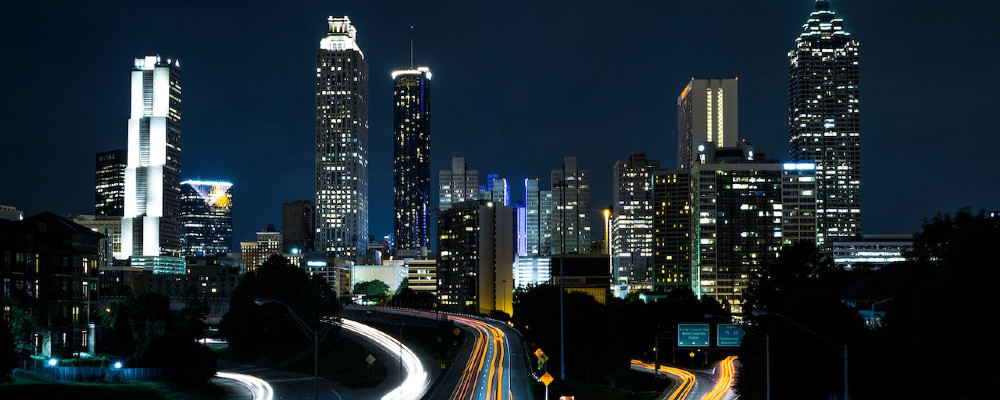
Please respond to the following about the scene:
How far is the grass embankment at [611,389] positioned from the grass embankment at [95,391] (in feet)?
95.8

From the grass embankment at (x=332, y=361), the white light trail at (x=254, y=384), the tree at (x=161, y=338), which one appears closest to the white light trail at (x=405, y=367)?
the grass embankment at (x=332, y=361)

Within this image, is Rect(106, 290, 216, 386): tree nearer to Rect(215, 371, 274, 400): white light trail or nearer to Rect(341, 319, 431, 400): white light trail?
Rect(215, 371, 274, 400): white light trail

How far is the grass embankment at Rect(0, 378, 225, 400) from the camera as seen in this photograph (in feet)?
210

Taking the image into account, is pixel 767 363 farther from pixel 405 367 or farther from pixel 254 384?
pixel 254 384

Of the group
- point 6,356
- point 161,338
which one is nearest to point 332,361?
point 161,338

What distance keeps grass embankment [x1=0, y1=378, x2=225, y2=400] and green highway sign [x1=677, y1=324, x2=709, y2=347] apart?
4395cm

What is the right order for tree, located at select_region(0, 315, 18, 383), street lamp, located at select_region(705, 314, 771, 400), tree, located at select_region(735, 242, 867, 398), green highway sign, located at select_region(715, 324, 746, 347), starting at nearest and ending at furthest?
street lamp, located at select_region(705, 314, 771, 400), tree, located at select_region(0, 315, 18, 383), tree, located at select_region(735, 242, 867, 398), green highway sign, located at select_region(715, 324, 746, 347)

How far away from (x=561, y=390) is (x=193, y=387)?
33370 mm

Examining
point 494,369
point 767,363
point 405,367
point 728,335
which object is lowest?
point 405,367

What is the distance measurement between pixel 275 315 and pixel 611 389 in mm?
64743

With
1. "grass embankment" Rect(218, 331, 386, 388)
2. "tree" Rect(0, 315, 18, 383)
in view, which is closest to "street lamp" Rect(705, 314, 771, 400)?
"grass embankment" Rect(218, 331, 386, 388)

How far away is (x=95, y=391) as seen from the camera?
227 ft

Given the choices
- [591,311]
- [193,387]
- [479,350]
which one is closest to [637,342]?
[591,311]

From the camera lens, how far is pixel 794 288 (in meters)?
Answer: 97.1
